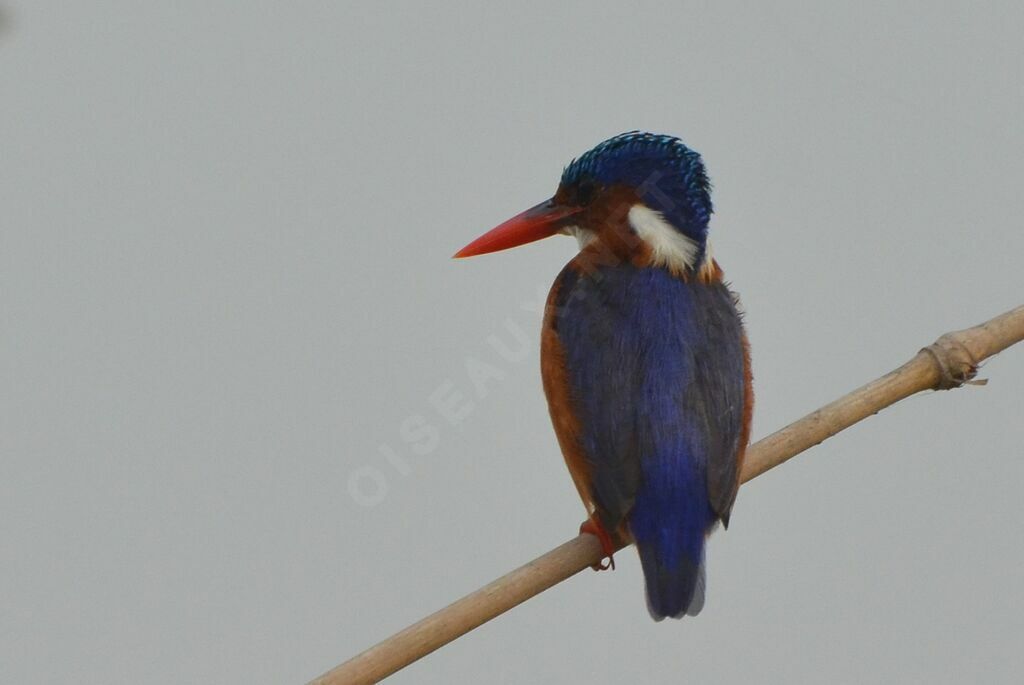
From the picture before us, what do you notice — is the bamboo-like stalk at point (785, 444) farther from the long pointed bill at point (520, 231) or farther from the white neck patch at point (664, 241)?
the long pointed bill at point (520, 231)

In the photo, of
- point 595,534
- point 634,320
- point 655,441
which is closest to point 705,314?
point 634,320

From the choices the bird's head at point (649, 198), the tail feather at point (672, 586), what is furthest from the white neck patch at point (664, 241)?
the tail feather at point (672, 586)

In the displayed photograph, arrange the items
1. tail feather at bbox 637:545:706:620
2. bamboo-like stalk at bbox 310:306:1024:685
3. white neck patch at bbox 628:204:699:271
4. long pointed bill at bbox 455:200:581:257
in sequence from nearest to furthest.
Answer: bamboo-like stalk at bbox 310:306:1024:685, tail feather at bbox 637:545:706:620, white neck patch at bbox 628:204:699:271, long pointed bill at bbox 455:200:581:257

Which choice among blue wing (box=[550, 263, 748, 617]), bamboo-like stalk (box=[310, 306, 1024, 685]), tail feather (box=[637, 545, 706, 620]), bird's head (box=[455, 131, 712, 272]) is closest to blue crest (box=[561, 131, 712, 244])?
bird's head (box=[455, 131, 712, 272])

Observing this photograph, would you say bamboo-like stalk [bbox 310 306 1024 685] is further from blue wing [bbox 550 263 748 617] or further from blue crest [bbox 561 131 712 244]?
blue crest [bbox 561 131 712 244]

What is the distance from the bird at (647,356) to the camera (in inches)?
107

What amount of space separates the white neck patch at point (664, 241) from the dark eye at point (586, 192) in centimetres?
14

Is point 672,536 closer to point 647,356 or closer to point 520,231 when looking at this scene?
point 647,356

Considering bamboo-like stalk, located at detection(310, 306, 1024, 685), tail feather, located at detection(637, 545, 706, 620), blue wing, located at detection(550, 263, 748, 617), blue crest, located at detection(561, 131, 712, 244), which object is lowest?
tail feather, located at detection(637, 545, 706, 620)

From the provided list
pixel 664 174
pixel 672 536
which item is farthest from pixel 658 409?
pixel 664 174

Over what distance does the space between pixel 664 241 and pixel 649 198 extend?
105 millimetres

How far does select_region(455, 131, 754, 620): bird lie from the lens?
2.71 metres

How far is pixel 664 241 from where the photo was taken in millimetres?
3033

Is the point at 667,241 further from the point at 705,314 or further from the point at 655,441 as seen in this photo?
the point at 655,441
